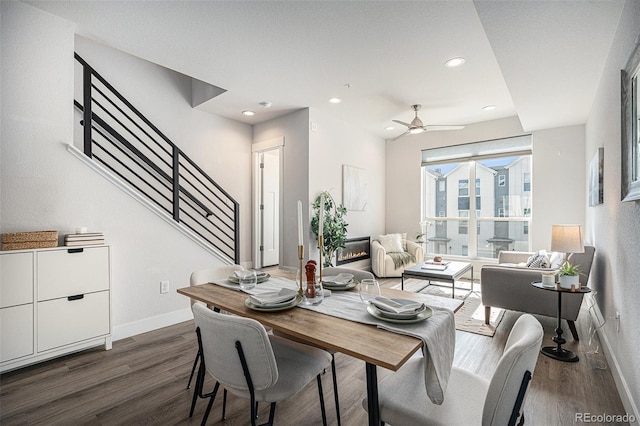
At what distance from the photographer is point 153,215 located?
321 centimetres

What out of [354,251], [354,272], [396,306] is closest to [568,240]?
[354,272]

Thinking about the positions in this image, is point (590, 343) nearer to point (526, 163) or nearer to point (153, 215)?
point (526, 163)

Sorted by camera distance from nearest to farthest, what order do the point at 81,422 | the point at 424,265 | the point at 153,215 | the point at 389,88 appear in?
1. the point at 81,422
2. the point at 153,215
3. the point at 389,88
4. the point at 424,265

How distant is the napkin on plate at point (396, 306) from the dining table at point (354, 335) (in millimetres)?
111

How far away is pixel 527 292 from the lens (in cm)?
302

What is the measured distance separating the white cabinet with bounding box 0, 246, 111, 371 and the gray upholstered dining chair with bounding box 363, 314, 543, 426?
8.29ft

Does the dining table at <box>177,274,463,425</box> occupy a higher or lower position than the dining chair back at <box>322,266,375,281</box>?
lower

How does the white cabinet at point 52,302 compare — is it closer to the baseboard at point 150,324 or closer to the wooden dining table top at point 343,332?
the baseboard at point 150,324

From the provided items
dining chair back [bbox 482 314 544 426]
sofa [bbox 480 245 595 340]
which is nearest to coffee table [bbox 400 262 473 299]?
sofa [bbox 480 245 595 340]

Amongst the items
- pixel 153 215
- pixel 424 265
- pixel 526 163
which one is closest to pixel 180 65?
pixel 153 215

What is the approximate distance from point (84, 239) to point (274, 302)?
82.9 inches

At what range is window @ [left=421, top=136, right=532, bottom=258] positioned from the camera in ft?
17.5

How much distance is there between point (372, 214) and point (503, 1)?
179 inches

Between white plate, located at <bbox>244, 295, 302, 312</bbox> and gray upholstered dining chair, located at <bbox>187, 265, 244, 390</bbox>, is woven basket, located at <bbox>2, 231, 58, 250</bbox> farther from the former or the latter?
white plate, located at <bbox>244, 295, 302, 312</bbox>
